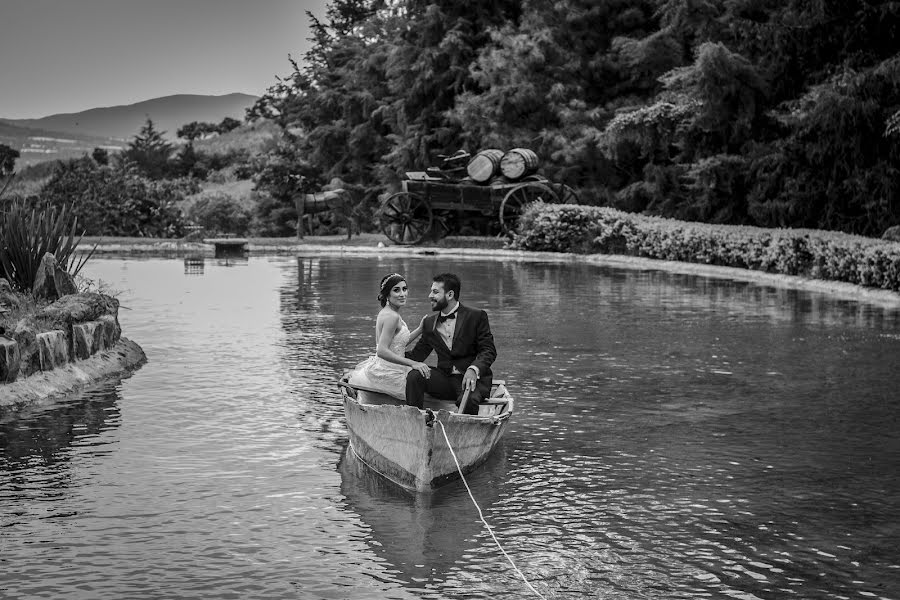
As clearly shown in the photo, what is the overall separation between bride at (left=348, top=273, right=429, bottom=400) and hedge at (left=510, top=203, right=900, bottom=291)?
14.4 m

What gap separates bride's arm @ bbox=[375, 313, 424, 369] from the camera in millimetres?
8953

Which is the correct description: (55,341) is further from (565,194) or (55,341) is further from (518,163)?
(565,194)

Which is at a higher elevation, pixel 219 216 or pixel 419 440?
pixel 219 216

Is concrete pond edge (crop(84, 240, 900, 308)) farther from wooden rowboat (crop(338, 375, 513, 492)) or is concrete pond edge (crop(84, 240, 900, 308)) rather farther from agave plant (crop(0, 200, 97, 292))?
wooden rowboat (crop(338, 375, 513, 492))

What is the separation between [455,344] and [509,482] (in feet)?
4.55

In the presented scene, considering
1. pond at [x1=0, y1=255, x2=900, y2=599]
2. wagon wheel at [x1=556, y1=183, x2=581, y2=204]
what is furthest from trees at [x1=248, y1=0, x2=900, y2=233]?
pond at [x1=0, y1=255, x2=900, y2=599]

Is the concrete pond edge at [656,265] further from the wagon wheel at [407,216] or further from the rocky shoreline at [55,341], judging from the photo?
the rocky shoreline at [55,341]

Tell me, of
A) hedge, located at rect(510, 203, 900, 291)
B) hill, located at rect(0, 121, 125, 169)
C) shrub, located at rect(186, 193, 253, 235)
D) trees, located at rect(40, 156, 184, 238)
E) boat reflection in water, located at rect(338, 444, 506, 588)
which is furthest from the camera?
hill, located at rect(0, 121, 125, 169)

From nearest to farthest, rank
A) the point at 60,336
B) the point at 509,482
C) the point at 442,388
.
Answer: the point at 509,482
the point at 442,388
the point at 60,336

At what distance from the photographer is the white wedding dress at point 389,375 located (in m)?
9.05

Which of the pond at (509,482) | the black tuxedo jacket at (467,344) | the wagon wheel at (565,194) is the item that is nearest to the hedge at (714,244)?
the wagon wheel at (565,194)

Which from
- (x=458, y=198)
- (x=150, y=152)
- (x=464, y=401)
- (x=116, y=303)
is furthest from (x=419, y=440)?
(x=150, y=152)

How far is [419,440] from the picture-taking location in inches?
295

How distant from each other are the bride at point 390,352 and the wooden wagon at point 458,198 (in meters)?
30.5
